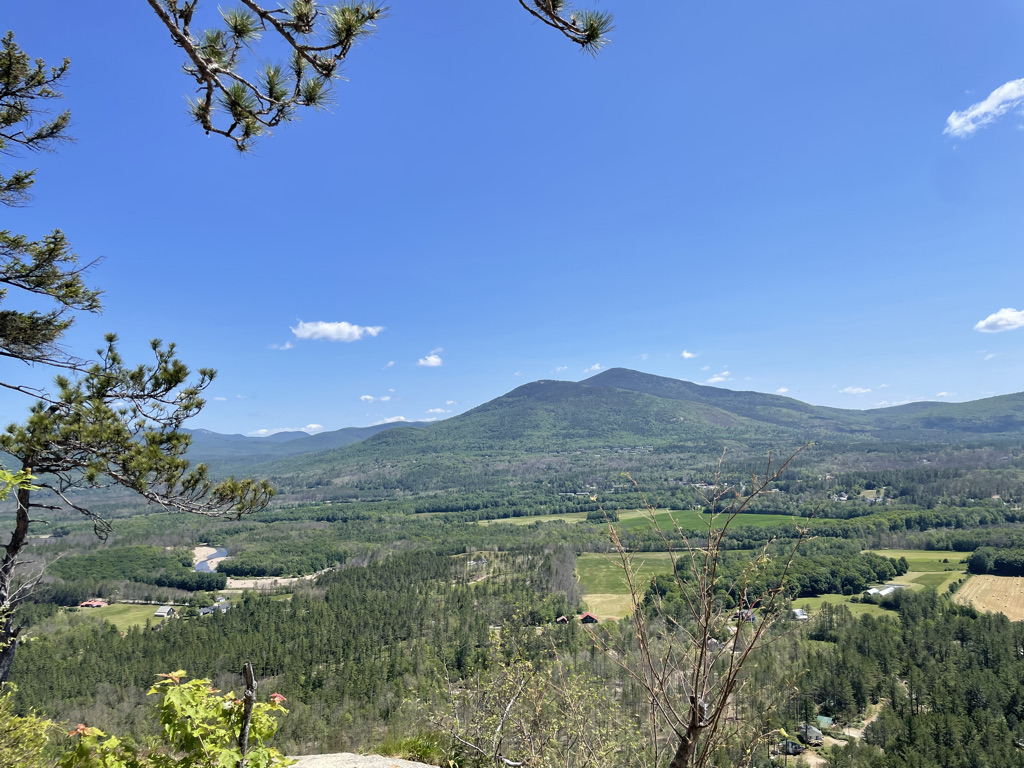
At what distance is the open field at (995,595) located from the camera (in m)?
44.9

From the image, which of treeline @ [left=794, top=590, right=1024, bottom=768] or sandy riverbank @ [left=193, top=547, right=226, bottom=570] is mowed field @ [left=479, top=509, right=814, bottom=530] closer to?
treeline @ [left=794, top=590, right=1024, bottom=768]

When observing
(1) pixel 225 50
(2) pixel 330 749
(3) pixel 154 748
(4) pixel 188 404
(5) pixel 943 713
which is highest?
(1) pixel 225 50

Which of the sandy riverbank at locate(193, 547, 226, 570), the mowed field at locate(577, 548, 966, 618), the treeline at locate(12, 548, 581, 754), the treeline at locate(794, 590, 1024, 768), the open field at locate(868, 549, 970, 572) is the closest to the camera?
the treeline at locate(794, 590, 1024, 768)

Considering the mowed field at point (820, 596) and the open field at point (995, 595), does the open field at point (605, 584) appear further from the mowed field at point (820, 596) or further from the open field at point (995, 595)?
the open field at point (995, 595)

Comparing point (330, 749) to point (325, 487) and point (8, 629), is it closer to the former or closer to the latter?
point (8, 629)

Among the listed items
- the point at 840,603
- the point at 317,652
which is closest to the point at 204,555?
the point at 317,652

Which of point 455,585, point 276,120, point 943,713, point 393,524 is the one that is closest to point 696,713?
point 276,120

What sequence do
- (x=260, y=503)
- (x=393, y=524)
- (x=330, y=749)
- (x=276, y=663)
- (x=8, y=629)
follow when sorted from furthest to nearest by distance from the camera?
(x=393, y=524), (x=276, y=663), (x=330, y=749), (x=260, y=503), (x=8, y=629)

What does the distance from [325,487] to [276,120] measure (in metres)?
185

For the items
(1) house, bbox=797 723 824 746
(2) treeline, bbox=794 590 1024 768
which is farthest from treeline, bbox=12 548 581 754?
(2) treeline, bbox=794 590 1024 768

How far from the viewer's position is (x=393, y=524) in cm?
10806

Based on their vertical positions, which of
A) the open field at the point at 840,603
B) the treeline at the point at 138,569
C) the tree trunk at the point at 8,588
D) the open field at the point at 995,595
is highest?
the tree trunk at the point at 8,588

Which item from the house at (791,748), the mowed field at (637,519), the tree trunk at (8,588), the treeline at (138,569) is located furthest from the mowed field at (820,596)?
the treeline at (138,569)

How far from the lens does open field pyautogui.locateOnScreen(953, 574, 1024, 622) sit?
44.9 m
